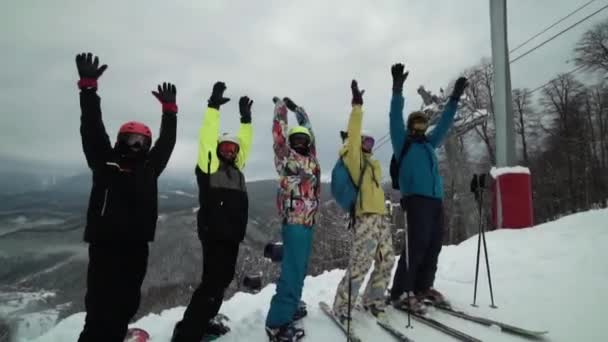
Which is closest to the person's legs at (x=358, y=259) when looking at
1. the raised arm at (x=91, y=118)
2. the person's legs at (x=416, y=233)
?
the person's legs at (x=416, y=233)

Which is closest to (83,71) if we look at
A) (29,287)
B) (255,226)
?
(255,226)

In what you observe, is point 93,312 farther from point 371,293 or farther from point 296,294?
point 371,293

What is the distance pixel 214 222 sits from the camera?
315 centimetres

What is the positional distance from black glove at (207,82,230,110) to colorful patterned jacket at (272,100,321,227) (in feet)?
2.00

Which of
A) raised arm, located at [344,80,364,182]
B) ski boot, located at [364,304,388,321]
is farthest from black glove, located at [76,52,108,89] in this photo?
ski boot, located at [364,304,388,321]

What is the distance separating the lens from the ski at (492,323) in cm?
288

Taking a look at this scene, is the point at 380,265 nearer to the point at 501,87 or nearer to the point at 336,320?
the point at 336,320

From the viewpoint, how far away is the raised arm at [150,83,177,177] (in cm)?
287

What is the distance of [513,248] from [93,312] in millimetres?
6403

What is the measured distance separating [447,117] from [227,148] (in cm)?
283

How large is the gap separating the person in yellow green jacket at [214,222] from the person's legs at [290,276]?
19.2 inches

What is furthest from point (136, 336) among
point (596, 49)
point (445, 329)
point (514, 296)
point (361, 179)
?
point (596, 49)

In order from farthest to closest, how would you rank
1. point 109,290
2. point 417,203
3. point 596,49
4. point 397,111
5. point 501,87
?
point 596,49 → point 501,87 → point 397,111 → point 417,203 → point 109,290

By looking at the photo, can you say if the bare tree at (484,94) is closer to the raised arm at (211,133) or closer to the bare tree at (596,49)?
the bare tree at (596,49)
